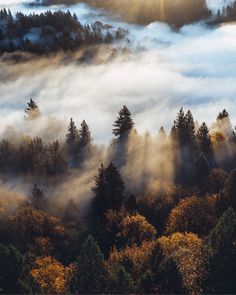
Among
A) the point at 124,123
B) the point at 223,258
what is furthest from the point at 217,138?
the point at 223,258

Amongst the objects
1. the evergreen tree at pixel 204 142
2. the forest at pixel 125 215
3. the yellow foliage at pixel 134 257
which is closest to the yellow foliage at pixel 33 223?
the forest at pixel 125 215

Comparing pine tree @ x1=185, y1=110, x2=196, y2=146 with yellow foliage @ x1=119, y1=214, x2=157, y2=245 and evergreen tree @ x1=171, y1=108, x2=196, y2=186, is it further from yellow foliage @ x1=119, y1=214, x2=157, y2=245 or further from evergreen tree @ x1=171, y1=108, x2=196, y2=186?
yellow foliage @ x1=119, y1=214, x2=157, y2=245

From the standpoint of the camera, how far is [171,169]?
5782 inches

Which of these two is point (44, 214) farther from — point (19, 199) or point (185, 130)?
point (185, 130)

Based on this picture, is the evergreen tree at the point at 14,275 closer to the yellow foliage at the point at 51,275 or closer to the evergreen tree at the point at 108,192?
the yellow foliage at the point at 51,275

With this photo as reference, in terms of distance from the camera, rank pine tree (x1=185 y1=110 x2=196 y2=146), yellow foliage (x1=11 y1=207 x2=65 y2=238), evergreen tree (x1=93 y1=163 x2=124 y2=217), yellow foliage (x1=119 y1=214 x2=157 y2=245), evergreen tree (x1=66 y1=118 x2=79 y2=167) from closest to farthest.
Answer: yellow foliage (x1=119 y1=214 x2=157 y2=245) < yellow foliage (x1=11 y1=207 x2=65 y2=238) < evergreen tree (x1=93 y1=163 x2=124 y2=217) < pine tree (x1=185 y1=110 x2=196 y2=146) < evergreen tree (x1=66 y1=118 x2=79 y2=167)

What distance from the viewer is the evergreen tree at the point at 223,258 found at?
75369 millimetres

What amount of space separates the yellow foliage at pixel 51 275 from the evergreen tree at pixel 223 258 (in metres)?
19.6

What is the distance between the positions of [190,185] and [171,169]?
10664 mm

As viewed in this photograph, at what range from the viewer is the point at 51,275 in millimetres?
92625

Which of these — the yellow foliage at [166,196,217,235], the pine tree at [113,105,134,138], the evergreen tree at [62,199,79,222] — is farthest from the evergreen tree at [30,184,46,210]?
the pine tree at [113,105,134,138]

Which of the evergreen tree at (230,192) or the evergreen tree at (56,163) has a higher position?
the evergreen tree at (230,192)

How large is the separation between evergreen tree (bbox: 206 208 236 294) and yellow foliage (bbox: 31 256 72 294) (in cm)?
1956

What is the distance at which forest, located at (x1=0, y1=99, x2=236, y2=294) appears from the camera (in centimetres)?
7556
